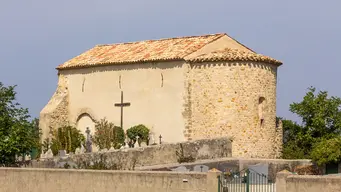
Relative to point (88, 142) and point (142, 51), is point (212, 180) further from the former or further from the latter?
point (142, 51)

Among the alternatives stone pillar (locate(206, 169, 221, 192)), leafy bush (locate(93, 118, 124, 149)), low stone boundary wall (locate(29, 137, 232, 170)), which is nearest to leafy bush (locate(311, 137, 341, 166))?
low stone boundary wall (locate(29, 137, 232, 170))

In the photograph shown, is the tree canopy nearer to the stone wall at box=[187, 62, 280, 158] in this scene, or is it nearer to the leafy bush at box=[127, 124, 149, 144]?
the stone wall at box=[187, 62, 280, 158]

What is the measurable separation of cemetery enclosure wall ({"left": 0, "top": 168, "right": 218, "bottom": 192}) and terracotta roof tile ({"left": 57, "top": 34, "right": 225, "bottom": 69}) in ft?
52.5

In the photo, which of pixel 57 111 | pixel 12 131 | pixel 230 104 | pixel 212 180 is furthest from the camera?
pixel 57 111

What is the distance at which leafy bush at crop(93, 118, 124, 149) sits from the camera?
4103 cm

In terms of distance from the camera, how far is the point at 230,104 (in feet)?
131

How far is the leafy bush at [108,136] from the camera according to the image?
4103 centimetres

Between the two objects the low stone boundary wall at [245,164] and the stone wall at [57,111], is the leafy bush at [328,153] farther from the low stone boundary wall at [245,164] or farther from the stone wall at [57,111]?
the stone wall at [57,111]

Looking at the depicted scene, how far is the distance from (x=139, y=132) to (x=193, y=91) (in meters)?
3.70

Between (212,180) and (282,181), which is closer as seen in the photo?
(282,181)

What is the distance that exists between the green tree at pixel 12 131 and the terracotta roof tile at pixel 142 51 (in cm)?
1103

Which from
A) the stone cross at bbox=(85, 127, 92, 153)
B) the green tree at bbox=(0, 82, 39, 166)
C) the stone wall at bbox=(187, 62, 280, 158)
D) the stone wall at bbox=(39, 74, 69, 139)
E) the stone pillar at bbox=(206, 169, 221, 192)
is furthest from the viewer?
the stone wall at bbox=(39, 74, 69, 139)

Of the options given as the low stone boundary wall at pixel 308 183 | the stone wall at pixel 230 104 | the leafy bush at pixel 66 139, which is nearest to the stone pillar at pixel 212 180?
the low stone boundary wall at pixel 308 183

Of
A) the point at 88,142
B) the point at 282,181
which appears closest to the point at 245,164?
the point at 88,142
